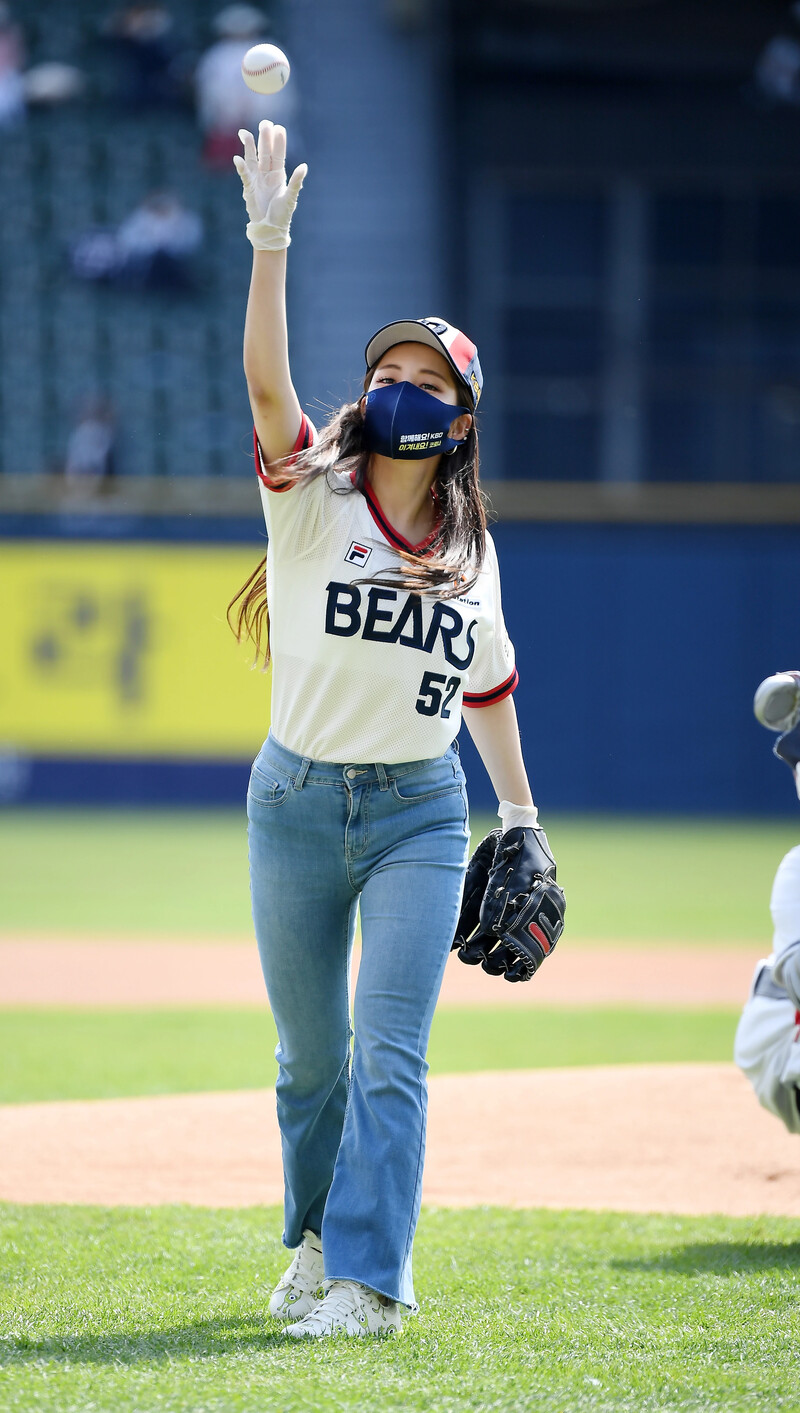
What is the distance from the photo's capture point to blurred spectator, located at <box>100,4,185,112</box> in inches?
743

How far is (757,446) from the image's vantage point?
19.0 meters

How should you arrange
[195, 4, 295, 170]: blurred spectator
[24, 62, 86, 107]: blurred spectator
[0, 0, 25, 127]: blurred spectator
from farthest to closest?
[24, 62, 86, 107]: blurred spectator
[0, 0, 25, 127]: blurred spectator
[195, 4, 295, 170]: blurred spectator

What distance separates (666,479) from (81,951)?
1183 centimetres

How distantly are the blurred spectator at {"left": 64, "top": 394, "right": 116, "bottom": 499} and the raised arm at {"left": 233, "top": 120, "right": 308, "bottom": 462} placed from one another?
14.2m

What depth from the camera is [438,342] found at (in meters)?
3.07

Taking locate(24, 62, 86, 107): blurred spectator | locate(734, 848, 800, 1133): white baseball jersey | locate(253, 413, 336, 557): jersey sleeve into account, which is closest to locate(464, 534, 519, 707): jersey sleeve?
locate(253, 413, 336, 557): jersey sleeve

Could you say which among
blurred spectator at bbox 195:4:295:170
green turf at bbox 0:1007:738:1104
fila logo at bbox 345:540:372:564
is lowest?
green turf at bbox 0:1007:738:1104

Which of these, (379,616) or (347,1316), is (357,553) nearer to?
(379,616)

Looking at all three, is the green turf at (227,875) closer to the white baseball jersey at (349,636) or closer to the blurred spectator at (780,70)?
the white baseball jersey at (349,636)

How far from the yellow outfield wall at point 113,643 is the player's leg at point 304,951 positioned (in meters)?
12.6

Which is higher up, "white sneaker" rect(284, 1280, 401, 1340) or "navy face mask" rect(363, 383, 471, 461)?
"navy face mask" rect(363, 383, 471, 461)

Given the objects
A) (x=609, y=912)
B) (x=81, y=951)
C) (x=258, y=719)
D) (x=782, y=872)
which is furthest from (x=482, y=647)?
(x=258, y=719)

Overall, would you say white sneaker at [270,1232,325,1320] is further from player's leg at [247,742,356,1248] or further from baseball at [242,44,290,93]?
baseball at [242,44,290,93]

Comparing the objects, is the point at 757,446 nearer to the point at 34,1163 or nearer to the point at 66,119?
the point at 66,119
